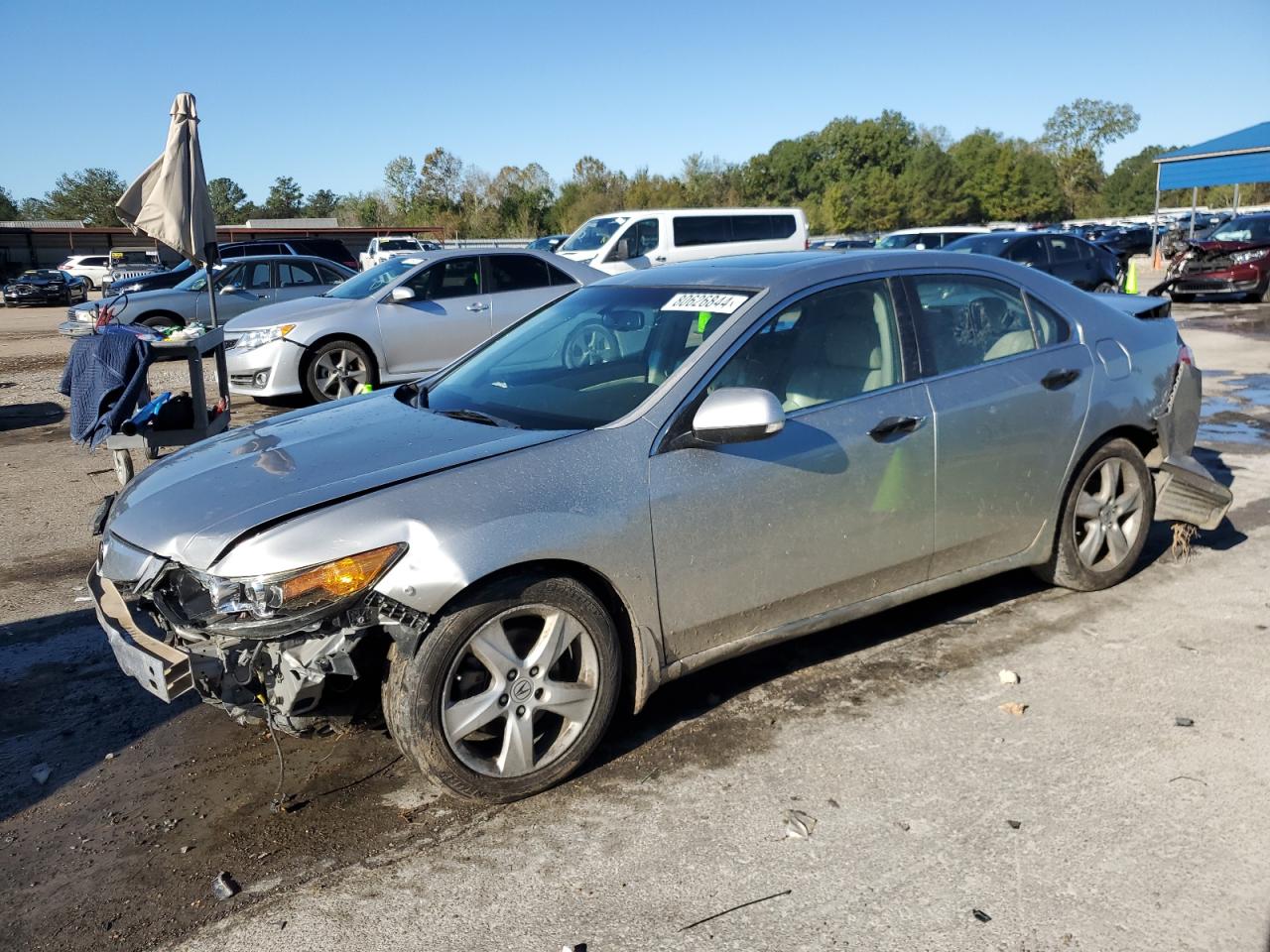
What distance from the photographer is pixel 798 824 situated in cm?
316

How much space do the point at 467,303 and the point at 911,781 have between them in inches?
357

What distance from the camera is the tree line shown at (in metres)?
72.9

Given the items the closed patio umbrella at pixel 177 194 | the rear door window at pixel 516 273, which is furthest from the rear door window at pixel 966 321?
the rear door window at pixel 516 273

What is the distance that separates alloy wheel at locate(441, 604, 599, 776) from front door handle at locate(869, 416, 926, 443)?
1419 millimetres

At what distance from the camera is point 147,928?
9.05 ft

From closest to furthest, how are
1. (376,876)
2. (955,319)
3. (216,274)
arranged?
(376,876) < (955,319) < (216,274)

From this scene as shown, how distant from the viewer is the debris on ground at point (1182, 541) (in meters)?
5.61

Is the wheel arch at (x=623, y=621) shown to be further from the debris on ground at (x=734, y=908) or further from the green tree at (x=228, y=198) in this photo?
the green tree at (x=228, y=198)

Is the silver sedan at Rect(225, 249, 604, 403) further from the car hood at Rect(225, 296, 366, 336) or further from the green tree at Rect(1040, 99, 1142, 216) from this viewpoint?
the green tree at Rect(1040, 99, 1142, 216)

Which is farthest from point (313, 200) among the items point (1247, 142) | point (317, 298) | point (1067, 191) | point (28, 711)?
point (28, 711)

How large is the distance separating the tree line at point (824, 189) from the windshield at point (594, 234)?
50.7 meters

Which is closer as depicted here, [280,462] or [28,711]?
[280,462]

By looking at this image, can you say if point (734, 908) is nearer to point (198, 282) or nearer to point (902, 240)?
point (198, 282)

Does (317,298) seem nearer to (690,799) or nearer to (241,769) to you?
(241,769)
